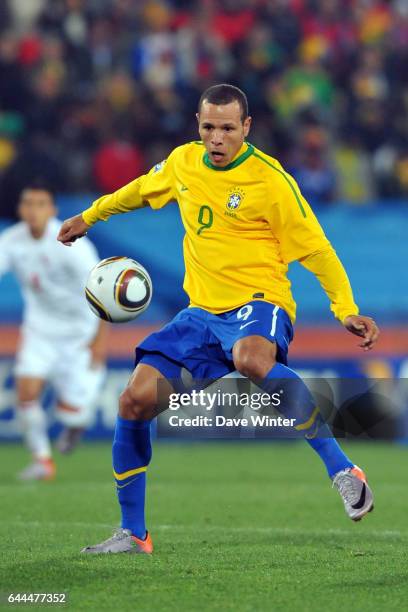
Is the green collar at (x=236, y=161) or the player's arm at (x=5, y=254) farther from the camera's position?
the player's arm at (x=5, y=254)

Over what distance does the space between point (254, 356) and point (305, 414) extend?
1.26 ft

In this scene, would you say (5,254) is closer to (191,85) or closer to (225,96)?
(191,85)

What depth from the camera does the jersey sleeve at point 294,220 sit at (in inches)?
252

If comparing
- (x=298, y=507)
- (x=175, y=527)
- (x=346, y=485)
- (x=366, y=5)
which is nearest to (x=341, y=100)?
(x=366, y=5)

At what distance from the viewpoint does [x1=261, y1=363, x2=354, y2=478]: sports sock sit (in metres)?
6.21

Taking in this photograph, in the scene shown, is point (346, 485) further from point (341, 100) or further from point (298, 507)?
point (341, 100)

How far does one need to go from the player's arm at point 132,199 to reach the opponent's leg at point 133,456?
0.95 m

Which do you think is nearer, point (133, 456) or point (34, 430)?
point (133, 456)

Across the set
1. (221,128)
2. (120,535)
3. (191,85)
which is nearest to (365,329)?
(221,128)

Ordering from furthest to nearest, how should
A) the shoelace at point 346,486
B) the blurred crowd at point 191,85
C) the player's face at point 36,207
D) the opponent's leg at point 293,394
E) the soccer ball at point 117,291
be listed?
1. the blurred crowd at point 191,85
2. the player's face at point 36,207
3. the soccer ball at point 117,291
4. the opponent's leg at point 293,394
5. the shoelace at point 346,486

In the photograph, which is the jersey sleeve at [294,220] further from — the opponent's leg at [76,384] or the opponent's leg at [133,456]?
the opponent's leg at [76,384]

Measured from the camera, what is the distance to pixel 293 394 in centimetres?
623

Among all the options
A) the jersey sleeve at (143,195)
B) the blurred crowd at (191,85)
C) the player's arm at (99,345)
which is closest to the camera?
the jersey sleeve at (143,195)

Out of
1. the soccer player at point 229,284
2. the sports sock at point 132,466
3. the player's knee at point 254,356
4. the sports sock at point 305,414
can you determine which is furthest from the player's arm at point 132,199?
the sports sock at point 305,414
